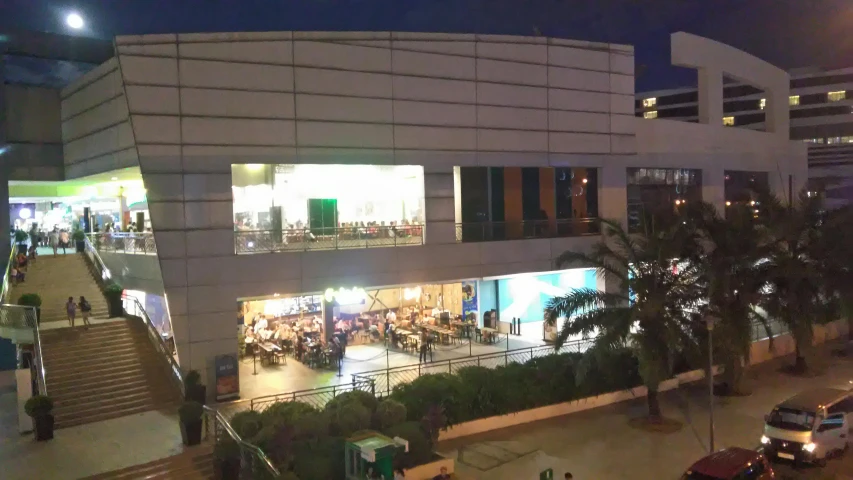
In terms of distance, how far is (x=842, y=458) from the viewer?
16141mm

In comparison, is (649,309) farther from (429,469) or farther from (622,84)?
(622,84)

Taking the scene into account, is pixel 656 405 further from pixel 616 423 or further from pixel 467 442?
pixel 467 442

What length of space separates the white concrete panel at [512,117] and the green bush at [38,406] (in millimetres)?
16942

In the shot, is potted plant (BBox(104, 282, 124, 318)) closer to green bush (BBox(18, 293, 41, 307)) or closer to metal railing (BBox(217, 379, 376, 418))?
green bush (BBox(18, 293, 41, 307))

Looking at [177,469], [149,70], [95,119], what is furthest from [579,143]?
[177,469]

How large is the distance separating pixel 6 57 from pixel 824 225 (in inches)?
1334

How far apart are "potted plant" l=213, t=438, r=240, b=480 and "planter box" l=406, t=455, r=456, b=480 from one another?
3.83 m

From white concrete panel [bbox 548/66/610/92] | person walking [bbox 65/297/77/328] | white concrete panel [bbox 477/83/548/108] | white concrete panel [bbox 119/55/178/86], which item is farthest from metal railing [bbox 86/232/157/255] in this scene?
white concrete panel [bbox 548/66/610/92]

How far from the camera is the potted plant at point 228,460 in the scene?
1426cm

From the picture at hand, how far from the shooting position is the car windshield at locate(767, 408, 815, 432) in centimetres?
1551

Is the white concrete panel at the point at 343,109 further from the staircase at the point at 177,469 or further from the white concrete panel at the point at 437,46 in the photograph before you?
the staircase at the point at 177,469

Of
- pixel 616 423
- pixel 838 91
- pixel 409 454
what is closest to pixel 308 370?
pixel 409 454

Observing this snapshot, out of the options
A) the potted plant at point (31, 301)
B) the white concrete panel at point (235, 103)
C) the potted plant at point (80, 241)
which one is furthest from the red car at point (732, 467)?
the potted plant at point (80, 241)

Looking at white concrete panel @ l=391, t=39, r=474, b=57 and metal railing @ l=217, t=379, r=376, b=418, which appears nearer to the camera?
metal railing @ l=217, t=379, r=376, b=418
